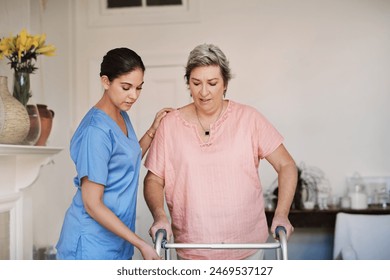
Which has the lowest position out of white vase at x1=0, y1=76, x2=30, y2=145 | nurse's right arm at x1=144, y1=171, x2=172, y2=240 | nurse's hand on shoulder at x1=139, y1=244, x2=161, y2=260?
nurse's hand on shoulder at x1=139, y1=244, x2=161, y2=260

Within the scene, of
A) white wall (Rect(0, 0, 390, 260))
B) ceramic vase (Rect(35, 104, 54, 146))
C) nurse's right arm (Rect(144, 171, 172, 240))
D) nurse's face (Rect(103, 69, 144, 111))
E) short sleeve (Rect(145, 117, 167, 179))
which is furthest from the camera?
white wall (Rect(0, 0, 390, 260))

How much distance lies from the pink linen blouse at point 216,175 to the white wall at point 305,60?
3.14 feet

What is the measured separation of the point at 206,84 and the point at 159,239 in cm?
48

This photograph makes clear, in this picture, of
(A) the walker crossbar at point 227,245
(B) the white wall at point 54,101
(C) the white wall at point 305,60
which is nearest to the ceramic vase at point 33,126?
(B) the white wall at point 54,101

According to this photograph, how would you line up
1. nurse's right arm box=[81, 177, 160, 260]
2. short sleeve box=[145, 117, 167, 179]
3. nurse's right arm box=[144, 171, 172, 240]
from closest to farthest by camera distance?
nurse's right arm box=[81, 177, 160, 260]
nurse's right arm box=[144, 171, 172, 240]
short sleeve box=[145, 117, 167, 179]

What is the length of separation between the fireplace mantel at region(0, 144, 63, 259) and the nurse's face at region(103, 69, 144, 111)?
0.53 m

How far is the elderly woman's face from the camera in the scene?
163 cm

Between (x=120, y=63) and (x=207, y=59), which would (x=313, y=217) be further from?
(x=120, y=63)

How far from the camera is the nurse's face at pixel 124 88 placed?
1.47 metres

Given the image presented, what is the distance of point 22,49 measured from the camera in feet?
6.12

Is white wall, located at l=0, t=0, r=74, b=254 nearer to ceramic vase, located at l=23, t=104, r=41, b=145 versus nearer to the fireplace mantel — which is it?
the fireplace mantel

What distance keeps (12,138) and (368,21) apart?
1827 mm

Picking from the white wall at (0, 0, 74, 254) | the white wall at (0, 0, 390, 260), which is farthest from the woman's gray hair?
the white wall at (0, 0, 390, 260)

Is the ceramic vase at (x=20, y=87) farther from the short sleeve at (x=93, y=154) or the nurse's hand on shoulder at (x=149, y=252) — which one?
the nurse's hand on shoulder at (x=149, y=252)
